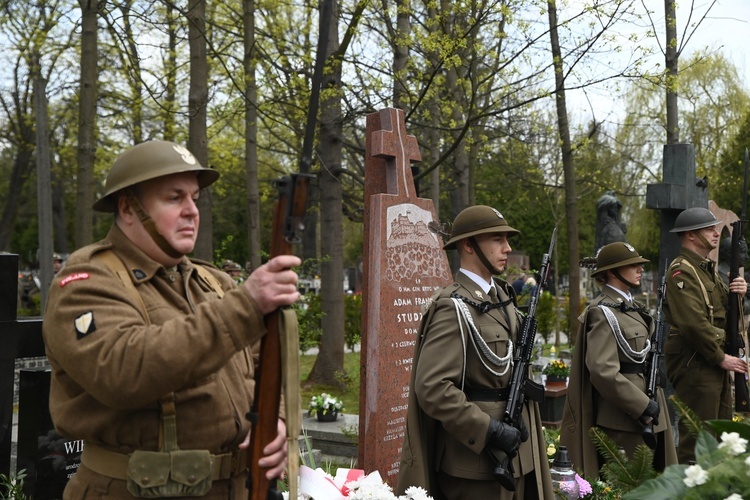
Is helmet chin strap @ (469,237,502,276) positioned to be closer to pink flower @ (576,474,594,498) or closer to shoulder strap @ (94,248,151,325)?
pink flower @ (576,474,594,498)

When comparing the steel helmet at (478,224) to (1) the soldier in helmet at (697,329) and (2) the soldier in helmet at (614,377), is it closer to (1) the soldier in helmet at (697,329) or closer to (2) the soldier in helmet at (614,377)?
(2) the soldier in helmet at (614,377)

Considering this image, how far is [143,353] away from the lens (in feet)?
7.90

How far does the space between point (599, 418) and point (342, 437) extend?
10.9 feet

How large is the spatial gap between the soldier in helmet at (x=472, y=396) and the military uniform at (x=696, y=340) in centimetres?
299

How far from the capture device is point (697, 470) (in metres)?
1.75

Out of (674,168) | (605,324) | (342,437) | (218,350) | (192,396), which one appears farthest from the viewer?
(674,168)

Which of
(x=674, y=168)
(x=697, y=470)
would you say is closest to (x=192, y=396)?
(x=697, y=470)

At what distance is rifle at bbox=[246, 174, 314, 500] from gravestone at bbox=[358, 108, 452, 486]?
3.45 m

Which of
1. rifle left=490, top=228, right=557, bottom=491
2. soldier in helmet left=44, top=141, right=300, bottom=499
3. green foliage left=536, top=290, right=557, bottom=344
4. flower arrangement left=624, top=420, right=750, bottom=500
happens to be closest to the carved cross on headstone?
rifle left=490, top=228, right=557, bottom=491

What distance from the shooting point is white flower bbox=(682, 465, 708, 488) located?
1740mm

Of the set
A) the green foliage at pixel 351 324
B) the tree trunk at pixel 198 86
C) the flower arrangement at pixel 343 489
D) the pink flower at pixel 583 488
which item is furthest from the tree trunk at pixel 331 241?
the flower arrangement at pixel 343 489

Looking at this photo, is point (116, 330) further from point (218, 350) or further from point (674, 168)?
point (674, 168)

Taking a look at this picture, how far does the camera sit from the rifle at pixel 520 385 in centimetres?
434

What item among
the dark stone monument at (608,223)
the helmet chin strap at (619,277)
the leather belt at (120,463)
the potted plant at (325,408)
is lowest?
the potted plant at (325,408)
